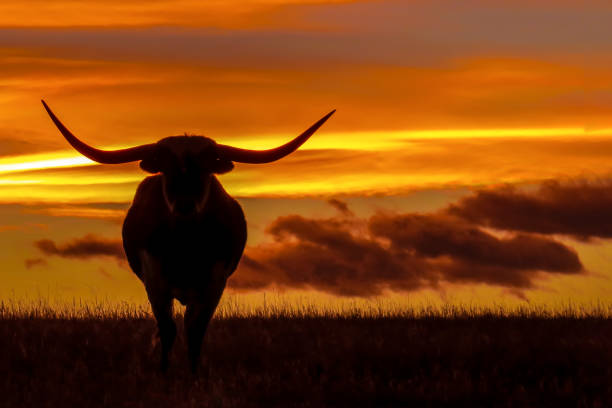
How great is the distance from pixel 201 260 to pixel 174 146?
1272 mm

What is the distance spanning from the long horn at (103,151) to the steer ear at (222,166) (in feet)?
2.53

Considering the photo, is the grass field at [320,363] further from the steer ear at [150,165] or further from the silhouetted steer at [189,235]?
the steer ear at [150,165]

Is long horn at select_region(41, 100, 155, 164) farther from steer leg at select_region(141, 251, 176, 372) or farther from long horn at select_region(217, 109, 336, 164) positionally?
steer leg at select_region(141, 251, 176, 372)

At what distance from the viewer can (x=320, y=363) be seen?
1064cm

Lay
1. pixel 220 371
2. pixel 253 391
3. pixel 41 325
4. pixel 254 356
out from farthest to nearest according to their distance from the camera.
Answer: pixel 41 325, pixel 254 356, pixel 220 371, pixel 253 391

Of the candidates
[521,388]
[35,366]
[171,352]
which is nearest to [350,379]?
[521,388]

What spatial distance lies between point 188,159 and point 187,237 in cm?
98

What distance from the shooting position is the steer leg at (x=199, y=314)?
10.4 meters

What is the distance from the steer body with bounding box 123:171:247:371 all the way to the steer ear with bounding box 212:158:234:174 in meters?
0.39

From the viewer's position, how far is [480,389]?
951cm

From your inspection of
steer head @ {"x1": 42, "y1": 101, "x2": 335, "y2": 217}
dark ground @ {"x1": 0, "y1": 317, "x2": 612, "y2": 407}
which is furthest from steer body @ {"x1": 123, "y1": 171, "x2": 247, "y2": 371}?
dark ground @ {"x1": 0, "y1": 317, "x2": 612, "y2": 407}

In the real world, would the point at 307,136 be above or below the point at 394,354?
above

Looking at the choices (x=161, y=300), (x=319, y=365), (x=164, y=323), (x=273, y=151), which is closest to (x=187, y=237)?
(x=161, y=300)

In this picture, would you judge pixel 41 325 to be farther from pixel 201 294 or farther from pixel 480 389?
pixel 480 389
